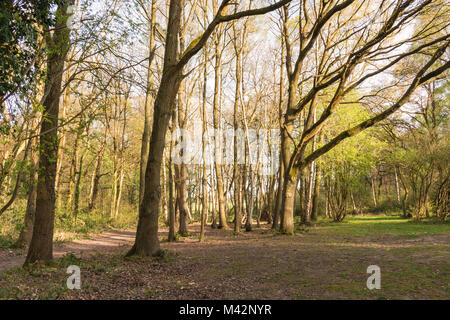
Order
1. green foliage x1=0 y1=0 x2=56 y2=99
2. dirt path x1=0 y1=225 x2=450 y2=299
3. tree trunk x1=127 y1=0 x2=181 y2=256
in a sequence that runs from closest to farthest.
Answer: green foliage x1=0 y1=0 x2=56 y2=99 → dirt path x1=0 y1=225 x2=450 y2=299 → tree trunk x1=127 y1=0 x2=181 y2=256

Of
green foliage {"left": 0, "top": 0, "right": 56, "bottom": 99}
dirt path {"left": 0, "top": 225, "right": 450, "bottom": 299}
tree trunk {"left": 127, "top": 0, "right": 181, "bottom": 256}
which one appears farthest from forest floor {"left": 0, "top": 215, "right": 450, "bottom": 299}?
→ green foliage {"left": 0, "top": 0, "right": 56, "bottom": 99}

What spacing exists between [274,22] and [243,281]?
13.3 m

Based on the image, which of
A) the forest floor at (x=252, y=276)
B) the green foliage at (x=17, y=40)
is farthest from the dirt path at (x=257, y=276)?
the green foliage at (x=17, y=40)

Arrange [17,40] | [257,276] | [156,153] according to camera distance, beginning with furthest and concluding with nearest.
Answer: [156,153] < [257,276] < [17,40]

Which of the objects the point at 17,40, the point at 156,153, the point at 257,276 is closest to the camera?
the point at 17,40

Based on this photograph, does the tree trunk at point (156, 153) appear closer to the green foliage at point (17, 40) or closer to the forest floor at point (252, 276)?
the forest floor at point (252, 276)

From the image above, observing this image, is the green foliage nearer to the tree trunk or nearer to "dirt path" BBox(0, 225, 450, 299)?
"dirt path" BBox(0, 225, 450, 299)

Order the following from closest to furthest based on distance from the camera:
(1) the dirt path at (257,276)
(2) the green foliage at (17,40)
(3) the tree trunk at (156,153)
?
(2) the green foliage at (17,40), (1) the dirt path at (257,276), (3) the tree trunk at (156,153)

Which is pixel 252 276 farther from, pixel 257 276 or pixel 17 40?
pixel 17 40

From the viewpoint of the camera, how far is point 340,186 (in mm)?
20156

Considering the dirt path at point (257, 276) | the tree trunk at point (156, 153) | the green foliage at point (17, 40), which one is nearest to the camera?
the green foliage at point (17, 40)

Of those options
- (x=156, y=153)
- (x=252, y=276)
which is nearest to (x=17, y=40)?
(x=156, y=153)

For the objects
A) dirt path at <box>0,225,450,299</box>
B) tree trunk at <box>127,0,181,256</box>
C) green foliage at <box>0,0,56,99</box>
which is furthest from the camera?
tree trunk at <box>127,0,181,256</box>

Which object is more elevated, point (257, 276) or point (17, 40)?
point (17, 40)
